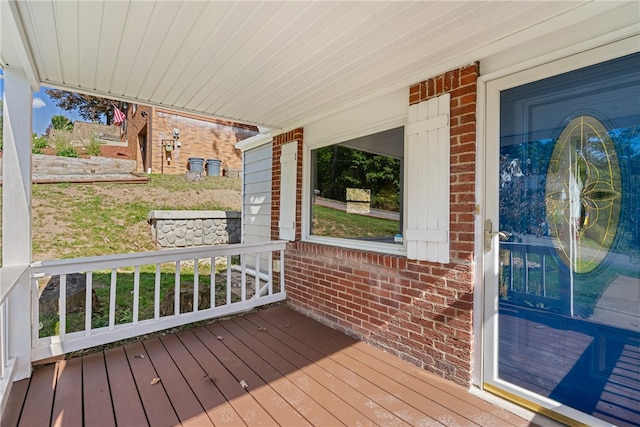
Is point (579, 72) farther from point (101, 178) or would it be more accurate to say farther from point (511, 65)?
point (101, 178)

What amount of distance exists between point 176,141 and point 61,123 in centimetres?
614

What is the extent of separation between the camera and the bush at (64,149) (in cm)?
1012

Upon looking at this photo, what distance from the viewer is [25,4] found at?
1.61m

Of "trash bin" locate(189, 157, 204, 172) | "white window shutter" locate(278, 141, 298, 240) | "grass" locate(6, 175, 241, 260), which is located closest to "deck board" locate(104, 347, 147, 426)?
"white window shutter" locate(278, 141, 298, 240)

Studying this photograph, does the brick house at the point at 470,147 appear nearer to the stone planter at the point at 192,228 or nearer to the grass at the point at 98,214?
the stone planter at the point at 192,228

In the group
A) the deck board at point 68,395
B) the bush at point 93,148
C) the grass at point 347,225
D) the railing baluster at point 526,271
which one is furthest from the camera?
the bush at point 93,148

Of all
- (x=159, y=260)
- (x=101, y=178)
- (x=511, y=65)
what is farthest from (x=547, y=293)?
(x=101, y=178)

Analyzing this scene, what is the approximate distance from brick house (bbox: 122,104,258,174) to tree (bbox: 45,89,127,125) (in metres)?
3.81

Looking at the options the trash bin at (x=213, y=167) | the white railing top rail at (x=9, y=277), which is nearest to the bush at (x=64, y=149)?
the trash bin at (x=213, y=167)

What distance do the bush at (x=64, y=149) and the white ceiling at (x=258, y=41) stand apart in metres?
9.67

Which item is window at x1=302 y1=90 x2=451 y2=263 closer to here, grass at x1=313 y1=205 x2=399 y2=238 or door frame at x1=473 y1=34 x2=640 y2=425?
grass at x1=313 y1=205 x2=399 y2=238

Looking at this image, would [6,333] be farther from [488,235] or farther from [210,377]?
[488,235]

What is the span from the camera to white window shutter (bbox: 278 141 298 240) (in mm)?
3967

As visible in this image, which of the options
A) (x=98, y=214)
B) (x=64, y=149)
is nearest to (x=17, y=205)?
(x=98, y=214)
